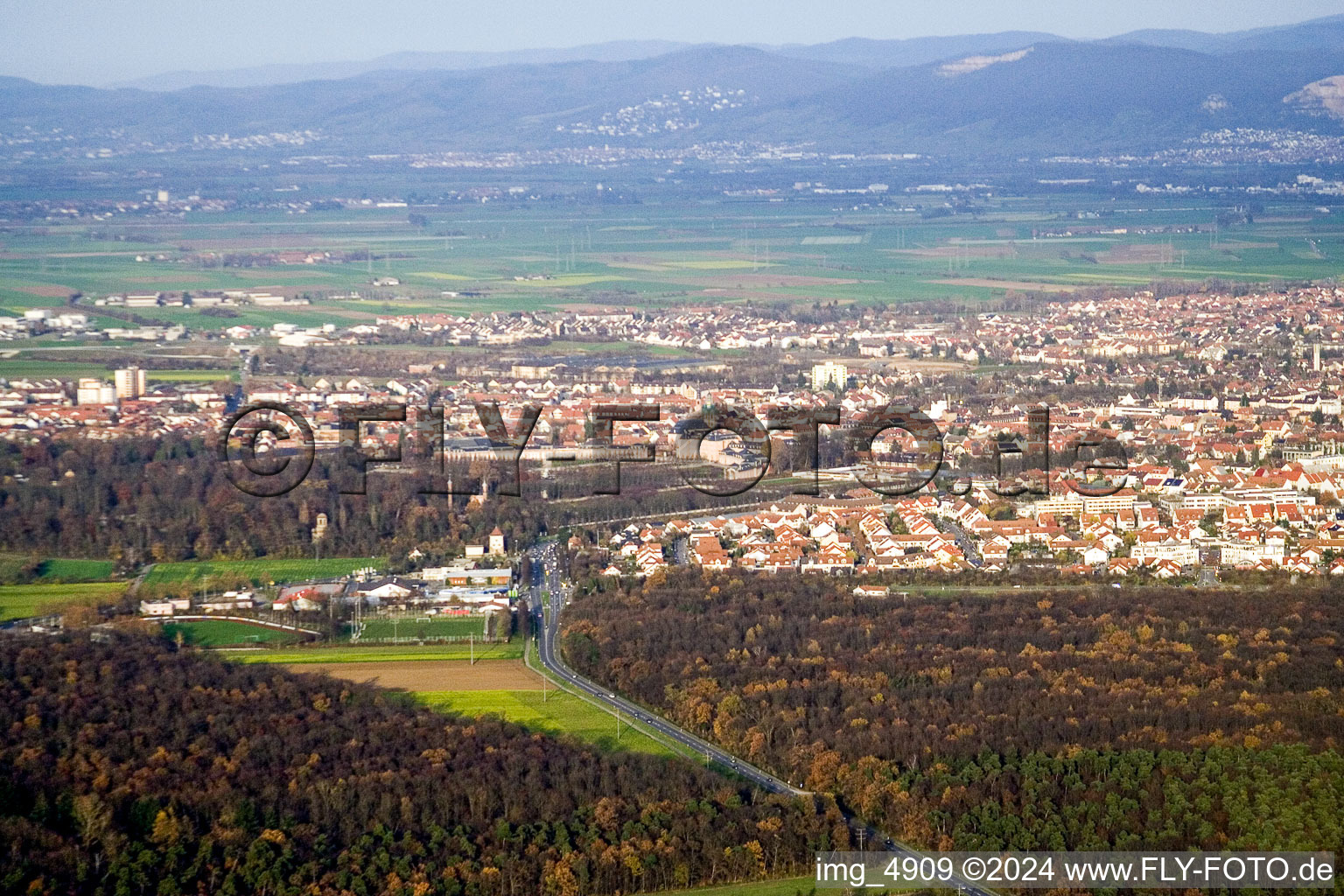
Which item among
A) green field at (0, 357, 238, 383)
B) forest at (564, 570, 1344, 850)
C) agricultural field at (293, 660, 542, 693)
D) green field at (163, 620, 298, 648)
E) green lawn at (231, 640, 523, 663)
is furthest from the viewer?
green field at (0, 357, 238, 383)

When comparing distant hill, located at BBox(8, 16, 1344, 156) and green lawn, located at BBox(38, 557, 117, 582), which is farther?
distant hill, located at BBox(8, 16, 1344, 156)

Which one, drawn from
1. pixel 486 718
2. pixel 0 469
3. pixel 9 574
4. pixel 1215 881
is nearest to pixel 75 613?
pixel 9 574

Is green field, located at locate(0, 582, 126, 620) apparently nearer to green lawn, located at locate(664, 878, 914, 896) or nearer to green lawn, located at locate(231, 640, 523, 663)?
green lawn, located at locate(231, 640, 523, 663)

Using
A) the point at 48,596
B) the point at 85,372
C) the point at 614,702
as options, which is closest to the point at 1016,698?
the point at 614,702

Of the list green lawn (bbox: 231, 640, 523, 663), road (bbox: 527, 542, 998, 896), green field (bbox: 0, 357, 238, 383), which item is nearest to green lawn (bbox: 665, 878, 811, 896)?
road (bbox: 527, 542, 998, 896)

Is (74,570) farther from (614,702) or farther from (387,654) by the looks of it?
(614,702)

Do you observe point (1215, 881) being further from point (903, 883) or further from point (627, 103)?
point (627, 103)
